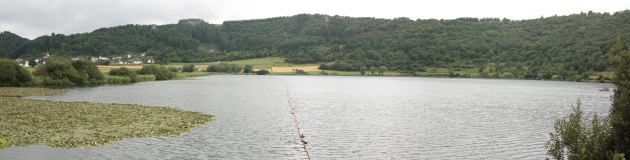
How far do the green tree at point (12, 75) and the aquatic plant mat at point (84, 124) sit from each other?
32803mm

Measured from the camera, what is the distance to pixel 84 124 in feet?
75.2

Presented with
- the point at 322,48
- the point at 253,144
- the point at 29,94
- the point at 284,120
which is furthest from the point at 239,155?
the point at 322,48

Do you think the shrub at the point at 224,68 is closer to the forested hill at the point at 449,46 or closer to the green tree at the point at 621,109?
the forested hill at the point at 449,46

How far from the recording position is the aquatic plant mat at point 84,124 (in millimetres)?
18564

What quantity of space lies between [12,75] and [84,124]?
150 feet

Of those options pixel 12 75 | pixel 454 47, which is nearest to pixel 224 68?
pixel 454 47

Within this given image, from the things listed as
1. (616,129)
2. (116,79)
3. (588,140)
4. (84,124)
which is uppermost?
(616,129)

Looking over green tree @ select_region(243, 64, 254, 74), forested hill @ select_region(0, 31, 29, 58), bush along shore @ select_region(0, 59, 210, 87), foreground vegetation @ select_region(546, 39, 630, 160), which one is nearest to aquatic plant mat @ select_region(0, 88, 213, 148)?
foreground vegetation @ select_region(546, 39, 630, 160)

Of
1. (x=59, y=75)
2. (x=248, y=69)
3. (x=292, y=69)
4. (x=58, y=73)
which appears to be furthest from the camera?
(x=248, y=69)

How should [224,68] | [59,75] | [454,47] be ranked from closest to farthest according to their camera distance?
[59,75] < [224,68] < [454,47]

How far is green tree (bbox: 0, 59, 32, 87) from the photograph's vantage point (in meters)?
56.7

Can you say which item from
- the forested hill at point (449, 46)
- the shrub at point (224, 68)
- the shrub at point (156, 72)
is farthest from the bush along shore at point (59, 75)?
the forested hill at point (449, 46)

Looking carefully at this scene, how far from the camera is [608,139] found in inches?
477

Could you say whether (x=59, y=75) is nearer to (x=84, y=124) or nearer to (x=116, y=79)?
(x=116, y=79)
